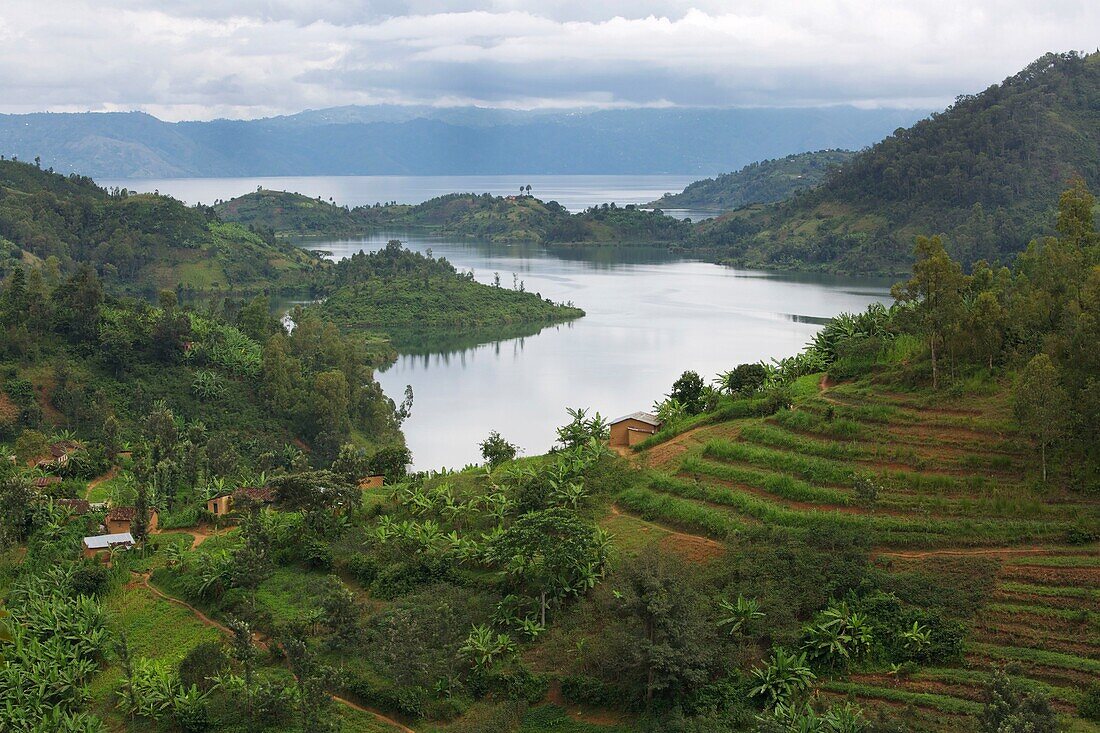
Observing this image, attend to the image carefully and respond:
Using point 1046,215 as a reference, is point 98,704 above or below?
below

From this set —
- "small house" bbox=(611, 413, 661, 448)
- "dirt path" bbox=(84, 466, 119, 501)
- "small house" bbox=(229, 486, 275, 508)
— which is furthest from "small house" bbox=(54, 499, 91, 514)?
"small house" bbox=(611, 413, 661, 448)

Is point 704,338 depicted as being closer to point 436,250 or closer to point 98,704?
point 98,704

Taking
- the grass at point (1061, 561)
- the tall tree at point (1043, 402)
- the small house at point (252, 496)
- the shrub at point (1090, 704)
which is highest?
the tall tree at point (1043, 402)

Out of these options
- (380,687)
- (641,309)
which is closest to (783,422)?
(380,687)

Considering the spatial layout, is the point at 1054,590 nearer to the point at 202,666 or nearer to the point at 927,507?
the point at 927,507

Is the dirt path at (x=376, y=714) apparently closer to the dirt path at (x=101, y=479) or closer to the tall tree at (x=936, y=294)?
the tall tree at (x=936, y=294)

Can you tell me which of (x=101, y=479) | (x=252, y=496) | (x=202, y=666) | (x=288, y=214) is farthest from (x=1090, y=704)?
(x=288, y=214)

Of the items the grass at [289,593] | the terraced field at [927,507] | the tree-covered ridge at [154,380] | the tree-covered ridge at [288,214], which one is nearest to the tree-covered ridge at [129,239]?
the tree-covered ridge at [154,380]
